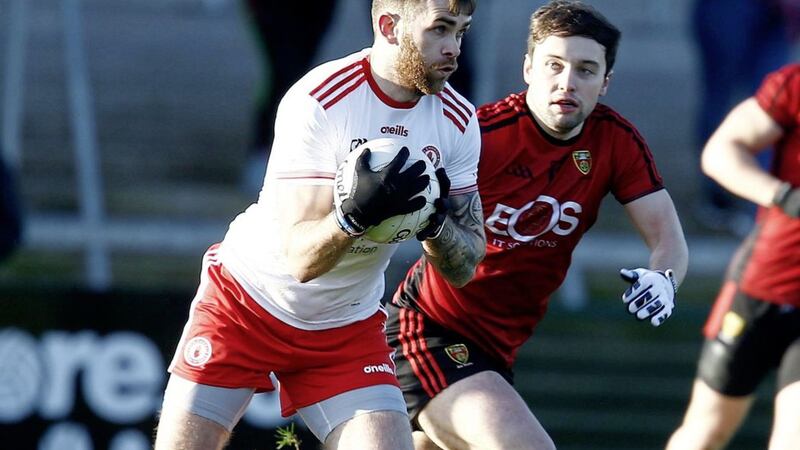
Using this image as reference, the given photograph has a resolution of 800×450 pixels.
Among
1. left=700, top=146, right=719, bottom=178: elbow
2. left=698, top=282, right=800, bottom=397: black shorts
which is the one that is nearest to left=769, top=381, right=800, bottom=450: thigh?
left=698, top=282, right=800, bottom=397: black shorts

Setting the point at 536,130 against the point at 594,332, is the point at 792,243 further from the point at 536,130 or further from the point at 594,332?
the point at 594,332

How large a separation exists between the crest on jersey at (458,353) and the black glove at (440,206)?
948 millimetres

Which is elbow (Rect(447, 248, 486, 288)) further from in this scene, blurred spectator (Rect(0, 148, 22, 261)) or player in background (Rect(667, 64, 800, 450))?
blurred spectator (Rect(0, 148, 22, 261))

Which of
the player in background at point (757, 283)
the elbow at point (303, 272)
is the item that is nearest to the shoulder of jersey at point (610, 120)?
the player in background at point (757, 283)

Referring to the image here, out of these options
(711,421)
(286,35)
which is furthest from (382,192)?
(286,35)

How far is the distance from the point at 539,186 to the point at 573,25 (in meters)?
0.57

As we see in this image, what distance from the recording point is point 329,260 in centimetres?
442

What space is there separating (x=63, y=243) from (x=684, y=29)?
19.6 feet

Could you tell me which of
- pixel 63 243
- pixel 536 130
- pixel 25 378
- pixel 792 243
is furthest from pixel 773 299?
pixel 63 243

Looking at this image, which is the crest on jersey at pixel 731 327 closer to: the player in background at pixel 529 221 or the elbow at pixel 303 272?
the player in background at pixel 529 221

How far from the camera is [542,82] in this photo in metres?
5.13

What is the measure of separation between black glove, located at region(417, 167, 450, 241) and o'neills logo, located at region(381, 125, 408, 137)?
0.74ft

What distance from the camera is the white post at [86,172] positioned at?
28.7 ft

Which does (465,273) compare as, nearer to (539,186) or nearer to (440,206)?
(440,206)
